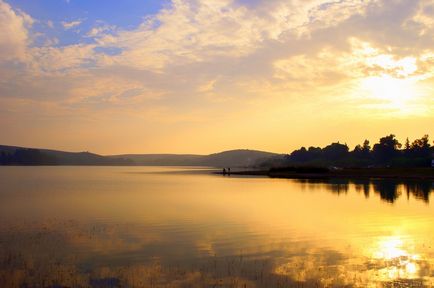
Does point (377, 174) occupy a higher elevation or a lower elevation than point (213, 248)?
higher

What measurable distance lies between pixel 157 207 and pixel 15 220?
15.9 m

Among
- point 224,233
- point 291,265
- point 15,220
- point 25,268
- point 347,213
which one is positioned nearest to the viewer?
point 25,268

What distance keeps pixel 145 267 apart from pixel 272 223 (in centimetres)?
1764

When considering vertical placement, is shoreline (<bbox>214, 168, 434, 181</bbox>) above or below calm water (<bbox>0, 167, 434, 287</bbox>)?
above

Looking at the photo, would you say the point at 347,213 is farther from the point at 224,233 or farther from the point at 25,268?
the point at 25,268

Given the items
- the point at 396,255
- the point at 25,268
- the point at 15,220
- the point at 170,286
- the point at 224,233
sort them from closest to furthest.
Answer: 1. the point at 170,286
2. the point at 25,268
3. the point at 396,255
4. the point at 224,233
5. the point at 15,220

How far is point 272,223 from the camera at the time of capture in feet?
115

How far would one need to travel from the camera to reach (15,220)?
33875mm

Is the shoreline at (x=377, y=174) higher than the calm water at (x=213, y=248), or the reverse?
the shoreline at (x=377, y=174)

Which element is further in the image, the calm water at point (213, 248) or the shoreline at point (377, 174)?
the shoreline at point (377, 174)

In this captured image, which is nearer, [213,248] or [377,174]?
[213,248]

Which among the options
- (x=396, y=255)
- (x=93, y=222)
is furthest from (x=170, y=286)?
(x=93, y=222)

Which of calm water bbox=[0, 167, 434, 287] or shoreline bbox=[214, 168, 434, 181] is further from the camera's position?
shoreline bbox=[214, 168, 434, 181]

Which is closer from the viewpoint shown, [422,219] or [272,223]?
[272,223]
